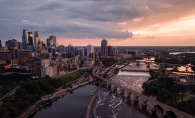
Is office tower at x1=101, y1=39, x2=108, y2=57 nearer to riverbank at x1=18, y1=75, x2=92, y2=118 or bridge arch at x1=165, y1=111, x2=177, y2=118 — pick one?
riverbank at x1=18, y1=75, x2=92, y2=118

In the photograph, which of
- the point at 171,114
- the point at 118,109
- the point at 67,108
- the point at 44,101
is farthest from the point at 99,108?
the point at 171,114

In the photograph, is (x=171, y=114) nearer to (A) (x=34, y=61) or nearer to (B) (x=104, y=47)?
(A) (x=34, y=61)

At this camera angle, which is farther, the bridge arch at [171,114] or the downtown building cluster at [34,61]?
the downtown building cluster at [34,61]

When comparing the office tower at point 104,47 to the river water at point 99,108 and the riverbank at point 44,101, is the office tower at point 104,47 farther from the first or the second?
the river water at point 99,108

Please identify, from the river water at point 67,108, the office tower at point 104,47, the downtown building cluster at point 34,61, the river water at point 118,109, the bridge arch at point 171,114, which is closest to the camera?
the bridge arch at point 171,114

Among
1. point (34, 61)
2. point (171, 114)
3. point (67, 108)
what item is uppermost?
point (34, 61)

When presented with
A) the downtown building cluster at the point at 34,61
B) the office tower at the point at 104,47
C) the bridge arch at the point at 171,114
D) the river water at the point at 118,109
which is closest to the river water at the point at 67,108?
the river water at the point at 118,109

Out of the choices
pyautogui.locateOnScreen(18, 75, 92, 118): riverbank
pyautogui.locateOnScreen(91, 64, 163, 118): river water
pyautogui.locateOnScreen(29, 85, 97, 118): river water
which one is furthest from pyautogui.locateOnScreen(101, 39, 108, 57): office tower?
pyautogui.locateOnScreen(91, 64, 163, 118): river water

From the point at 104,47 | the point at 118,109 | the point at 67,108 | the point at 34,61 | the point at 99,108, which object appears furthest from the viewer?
the point at 104,47

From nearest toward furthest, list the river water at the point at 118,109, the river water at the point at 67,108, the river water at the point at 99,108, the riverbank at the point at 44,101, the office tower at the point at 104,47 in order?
the river water at the point at 118,109 → the river water at the point at 99,108 → the riverbank at the point at 44,101 → the river water at the point at 67,108 → the office tower at the point at 104,47
